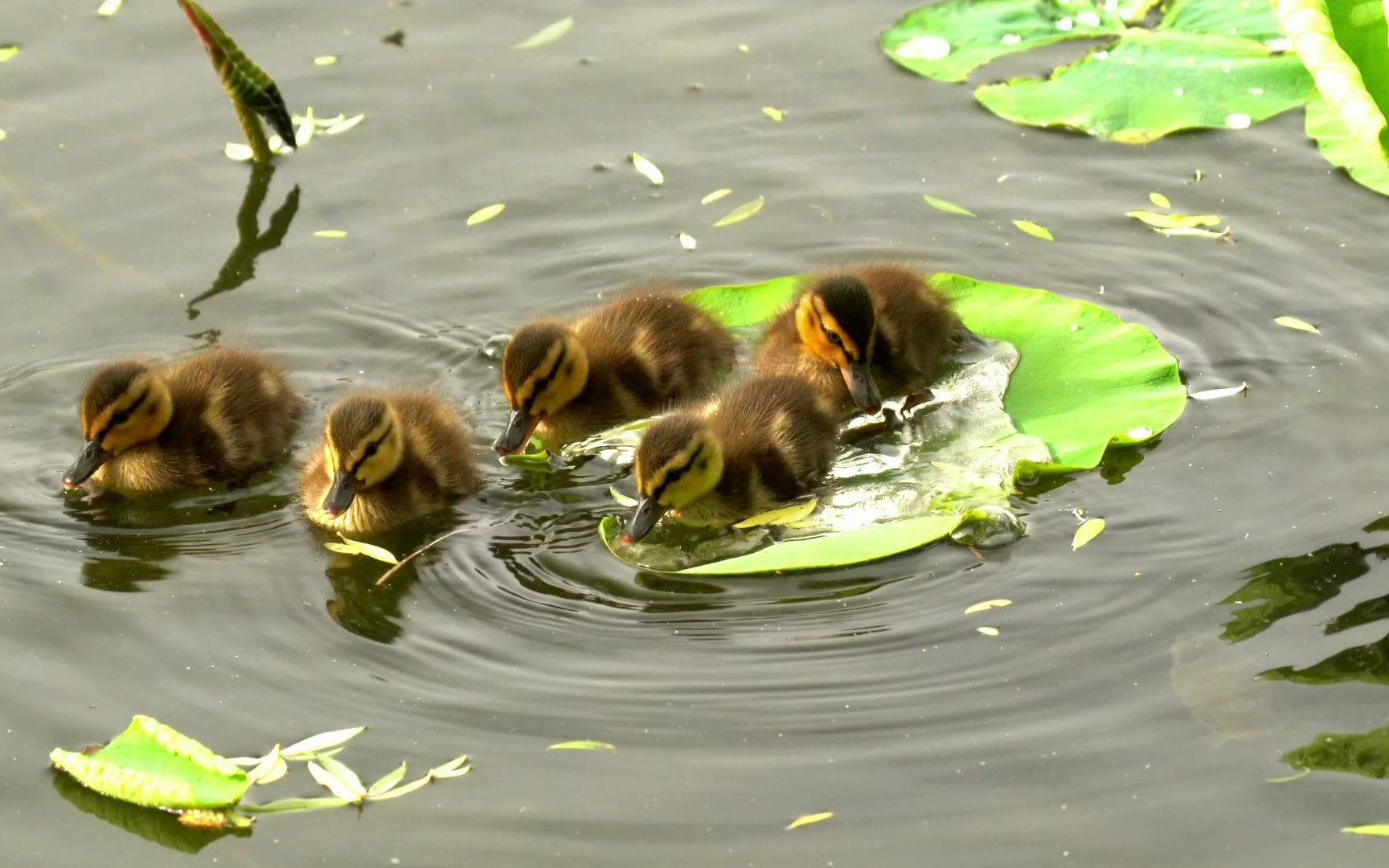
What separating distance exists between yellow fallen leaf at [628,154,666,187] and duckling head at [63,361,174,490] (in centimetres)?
210

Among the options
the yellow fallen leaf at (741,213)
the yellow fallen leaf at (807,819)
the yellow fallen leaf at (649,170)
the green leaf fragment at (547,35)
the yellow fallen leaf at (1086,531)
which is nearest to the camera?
the yellow fallen leaf at (807,819)

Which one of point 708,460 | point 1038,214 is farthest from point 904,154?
point 708,460

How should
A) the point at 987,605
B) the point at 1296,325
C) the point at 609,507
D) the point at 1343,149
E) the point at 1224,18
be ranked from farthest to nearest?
the point at 1224,18
the point at 1343,149
the point at 1296,325
the point at 609,507
the point at 987,605

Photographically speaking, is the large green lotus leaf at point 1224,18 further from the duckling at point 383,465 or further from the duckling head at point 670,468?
the duckling at point 383,465

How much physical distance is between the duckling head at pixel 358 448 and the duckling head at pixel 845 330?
3.85 feet

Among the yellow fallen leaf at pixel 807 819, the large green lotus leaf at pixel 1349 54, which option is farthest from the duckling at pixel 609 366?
the large green lotus leaf at pixel 1349 54

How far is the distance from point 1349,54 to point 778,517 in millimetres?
1796

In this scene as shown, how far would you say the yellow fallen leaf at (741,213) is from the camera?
6.02 metres

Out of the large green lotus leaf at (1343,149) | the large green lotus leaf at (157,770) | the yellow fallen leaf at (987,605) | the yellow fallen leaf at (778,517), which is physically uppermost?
the large green lotus leaf at (1343,149)

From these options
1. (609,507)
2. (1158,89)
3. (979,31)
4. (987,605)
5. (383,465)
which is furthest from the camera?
(979,31)

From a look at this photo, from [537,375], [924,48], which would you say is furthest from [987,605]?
[924,48]

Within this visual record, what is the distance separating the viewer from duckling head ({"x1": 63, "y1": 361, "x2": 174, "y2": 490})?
4625mm

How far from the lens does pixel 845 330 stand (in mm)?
4852

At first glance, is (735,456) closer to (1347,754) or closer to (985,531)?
(985,531)
